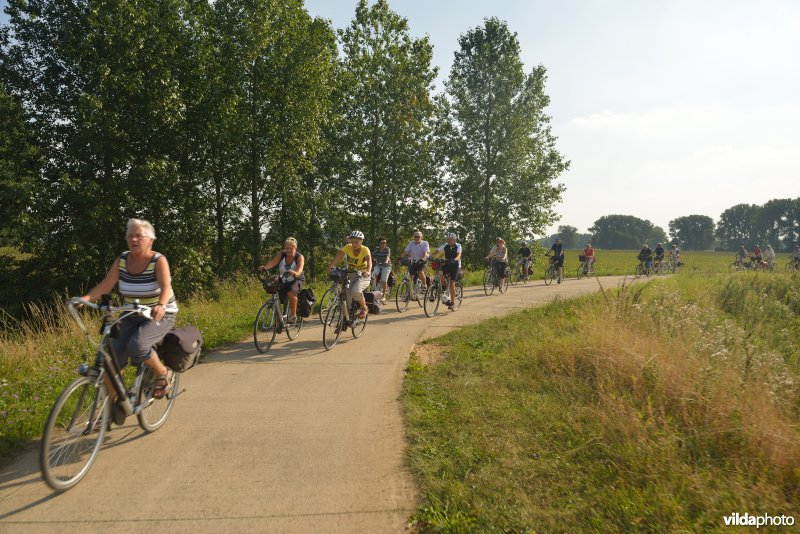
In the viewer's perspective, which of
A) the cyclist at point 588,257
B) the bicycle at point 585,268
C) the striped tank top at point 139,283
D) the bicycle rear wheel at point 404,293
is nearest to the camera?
the striped tank top at point 139,283

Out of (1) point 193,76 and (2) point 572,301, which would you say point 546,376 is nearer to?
(2) point 572,301

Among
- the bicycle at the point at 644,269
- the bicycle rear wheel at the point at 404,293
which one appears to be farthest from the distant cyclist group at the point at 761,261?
the bicycle rear wheel at the point at 404,293

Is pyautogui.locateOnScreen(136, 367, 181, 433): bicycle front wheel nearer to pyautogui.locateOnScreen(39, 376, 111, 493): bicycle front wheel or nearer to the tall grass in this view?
pyautogui.locateOnScreen(39, 376, 111, 493): bicycle front wheel

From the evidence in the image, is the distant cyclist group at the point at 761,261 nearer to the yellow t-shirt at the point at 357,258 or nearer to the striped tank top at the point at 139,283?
the yellow t-shirt at the point at 357,258

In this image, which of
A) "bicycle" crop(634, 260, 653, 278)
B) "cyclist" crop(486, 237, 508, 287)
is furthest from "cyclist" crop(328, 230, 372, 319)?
"bicycle" crop(634, 260, 653, 278)

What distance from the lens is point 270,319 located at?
807cm

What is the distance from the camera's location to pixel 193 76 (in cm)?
1761

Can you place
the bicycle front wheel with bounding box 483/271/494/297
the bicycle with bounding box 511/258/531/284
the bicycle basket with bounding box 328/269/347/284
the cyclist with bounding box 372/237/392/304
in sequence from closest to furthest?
the bicycle basket with bounding box 328/269/347/284
the cyclist with bounding box 372/237/392/304
the bicycle front wheel with bounding box 483/271/494/297
the bicycle with bounding box 511/258/531/284

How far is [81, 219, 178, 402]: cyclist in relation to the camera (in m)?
3.92

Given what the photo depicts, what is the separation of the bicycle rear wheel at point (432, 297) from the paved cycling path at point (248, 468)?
5691mm

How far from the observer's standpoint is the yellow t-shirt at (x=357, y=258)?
8.81 meters

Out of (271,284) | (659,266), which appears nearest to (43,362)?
(271,284)

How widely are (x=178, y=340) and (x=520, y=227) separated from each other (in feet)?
88.4

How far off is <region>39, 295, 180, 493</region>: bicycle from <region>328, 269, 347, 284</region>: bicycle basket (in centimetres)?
438
